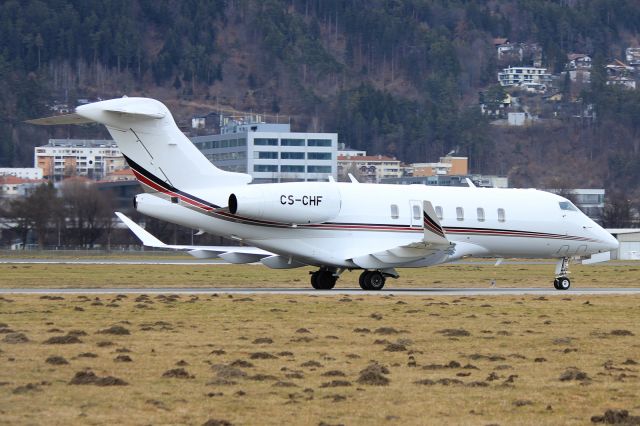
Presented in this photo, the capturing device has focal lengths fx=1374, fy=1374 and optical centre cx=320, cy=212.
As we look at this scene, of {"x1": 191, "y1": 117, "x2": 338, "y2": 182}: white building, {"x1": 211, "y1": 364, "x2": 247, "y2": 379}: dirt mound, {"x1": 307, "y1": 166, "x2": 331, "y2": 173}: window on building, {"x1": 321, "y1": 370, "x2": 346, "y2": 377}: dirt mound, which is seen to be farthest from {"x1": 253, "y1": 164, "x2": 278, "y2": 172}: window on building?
{"x1": 321, "y1": 370, "x2": 346, "y2": 377}: dirt mound

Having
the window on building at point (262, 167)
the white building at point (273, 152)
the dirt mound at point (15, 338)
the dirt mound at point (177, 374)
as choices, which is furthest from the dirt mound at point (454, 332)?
the window on building at point (262, 167)

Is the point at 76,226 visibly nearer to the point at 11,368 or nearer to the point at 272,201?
the point at 272,201

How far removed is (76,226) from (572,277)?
1872 inches

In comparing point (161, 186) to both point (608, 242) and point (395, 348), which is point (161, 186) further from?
point (608, 242)

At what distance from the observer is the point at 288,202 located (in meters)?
40.1

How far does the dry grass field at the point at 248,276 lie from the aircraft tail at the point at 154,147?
28.3 feet

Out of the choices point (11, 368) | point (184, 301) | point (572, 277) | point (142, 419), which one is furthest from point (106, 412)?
point (572, 277)

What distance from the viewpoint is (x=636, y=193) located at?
593 ft

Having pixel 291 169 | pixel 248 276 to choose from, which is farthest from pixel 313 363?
pixel 291 169

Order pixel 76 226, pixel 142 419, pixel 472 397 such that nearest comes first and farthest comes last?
pixel 142 419
pixel 472 397
pixel 76 226

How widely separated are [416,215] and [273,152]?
137 metres

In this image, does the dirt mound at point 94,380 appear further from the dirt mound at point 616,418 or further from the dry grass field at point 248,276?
the dry grass field at point 248,276

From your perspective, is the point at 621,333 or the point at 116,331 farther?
the point at 621,333

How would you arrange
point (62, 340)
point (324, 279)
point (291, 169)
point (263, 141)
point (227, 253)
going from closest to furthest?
point (62, 340) → point (227, 253) → point (324, 279) → point (263, 141) → point (291, 169)
